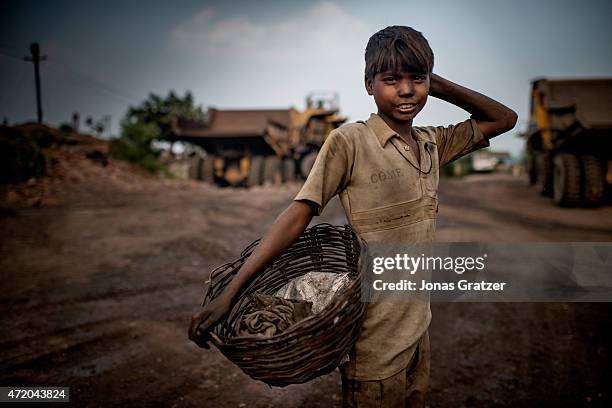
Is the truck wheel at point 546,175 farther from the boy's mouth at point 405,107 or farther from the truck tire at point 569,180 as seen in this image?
the boy's mouth at point 405,107

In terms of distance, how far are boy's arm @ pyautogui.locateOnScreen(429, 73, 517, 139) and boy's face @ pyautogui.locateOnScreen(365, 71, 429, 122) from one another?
7.6 inches

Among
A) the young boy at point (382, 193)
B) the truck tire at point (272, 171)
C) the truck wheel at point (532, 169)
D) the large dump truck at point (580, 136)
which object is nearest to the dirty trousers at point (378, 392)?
the young boy at point (382, 193)

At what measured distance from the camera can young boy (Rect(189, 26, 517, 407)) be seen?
3.76 feet

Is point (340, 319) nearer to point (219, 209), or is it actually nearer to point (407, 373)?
point (407, 373)

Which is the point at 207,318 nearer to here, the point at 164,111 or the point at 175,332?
the point at 175,332

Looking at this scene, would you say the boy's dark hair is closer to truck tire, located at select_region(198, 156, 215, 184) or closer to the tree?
→ truck tire, located at select_region(198, 156, 215, 184)

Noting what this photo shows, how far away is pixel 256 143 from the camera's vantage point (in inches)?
530

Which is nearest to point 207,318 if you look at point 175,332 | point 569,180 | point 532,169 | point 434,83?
point 434,83

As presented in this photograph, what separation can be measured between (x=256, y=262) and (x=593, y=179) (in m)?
8.40

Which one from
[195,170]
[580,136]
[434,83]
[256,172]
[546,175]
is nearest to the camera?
[434,83]

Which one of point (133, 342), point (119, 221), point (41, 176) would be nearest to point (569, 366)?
point (133, 342)

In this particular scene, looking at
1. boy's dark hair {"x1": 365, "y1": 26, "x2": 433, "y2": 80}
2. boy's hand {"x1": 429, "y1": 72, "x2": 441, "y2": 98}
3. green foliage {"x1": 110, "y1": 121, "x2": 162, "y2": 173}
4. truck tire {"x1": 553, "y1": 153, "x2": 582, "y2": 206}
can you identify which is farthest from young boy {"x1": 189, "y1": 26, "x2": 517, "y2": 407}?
green foliage {"x1": 110, "y1": 121, "x2": 162, "y2": 173}

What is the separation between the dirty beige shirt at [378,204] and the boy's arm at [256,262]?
0.21 feet

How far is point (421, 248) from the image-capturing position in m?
1.24
